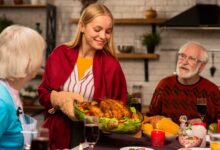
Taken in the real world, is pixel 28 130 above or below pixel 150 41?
below

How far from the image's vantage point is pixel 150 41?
5.81 metres

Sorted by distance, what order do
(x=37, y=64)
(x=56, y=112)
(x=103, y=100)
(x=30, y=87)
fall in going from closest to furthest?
(x=37, y=64) → (x=103, y=100) → (x=56, y=112) → (x=30, y=87)

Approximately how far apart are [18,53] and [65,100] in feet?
2.69

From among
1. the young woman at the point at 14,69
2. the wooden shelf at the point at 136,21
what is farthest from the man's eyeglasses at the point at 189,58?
the young woman at the point at 14,69

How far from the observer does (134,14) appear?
607 centimetres

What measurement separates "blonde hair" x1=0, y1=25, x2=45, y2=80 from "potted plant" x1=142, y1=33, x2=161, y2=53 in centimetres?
398

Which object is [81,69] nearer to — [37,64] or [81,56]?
[81,56]

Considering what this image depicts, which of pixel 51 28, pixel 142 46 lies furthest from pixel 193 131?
pixel 51 28

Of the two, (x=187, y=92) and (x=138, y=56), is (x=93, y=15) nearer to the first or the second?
(x=187, y=92)

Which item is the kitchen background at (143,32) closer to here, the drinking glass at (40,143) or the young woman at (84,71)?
the young woman at (84,71)

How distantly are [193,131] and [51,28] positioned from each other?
3.96 metres

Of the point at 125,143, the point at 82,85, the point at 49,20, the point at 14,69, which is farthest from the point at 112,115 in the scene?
the point at 49,20

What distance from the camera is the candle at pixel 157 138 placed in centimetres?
247

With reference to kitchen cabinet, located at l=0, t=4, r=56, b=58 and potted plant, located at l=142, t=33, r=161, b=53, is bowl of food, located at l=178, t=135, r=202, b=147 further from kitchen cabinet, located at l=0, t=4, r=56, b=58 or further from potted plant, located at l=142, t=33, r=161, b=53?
kitchen cabinet, located at l=0, t=4, r=56, b=58
